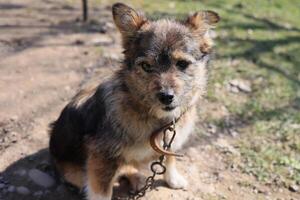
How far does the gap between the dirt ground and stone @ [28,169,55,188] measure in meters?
0.02

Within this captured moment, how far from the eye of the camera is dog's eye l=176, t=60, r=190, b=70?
3736 millimetres

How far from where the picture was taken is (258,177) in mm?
4910

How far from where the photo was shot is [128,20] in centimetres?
387

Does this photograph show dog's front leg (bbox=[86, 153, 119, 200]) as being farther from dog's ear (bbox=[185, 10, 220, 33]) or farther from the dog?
dog's ear (bbox=[185, 10, 220, 33])

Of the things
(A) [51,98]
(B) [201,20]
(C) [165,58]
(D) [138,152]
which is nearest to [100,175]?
(D) [138,152]

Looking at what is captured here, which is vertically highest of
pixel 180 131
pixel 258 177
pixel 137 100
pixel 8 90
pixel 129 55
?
pixel 129 55

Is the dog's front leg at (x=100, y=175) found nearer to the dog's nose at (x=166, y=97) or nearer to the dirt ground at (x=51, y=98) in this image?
the dirt ground at (x=51, y=98)

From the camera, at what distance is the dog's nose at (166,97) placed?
354cm

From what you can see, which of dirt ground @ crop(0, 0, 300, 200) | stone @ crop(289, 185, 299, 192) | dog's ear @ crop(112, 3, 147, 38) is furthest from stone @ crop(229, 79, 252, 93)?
dog's ear @ crop(112, 3, 147, 38)

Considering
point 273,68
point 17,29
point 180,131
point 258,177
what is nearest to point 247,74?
point 273,68

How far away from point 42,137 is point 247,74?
3.10 m

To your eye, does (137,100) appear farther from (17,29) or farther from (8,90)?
(17,29)

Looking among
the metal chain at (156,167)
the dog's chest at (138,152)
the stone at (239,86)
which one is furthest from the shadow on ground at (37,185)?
the stone at (239,86)

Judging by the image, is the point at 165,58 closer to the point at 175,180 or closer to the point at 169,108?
the point at 169,108
